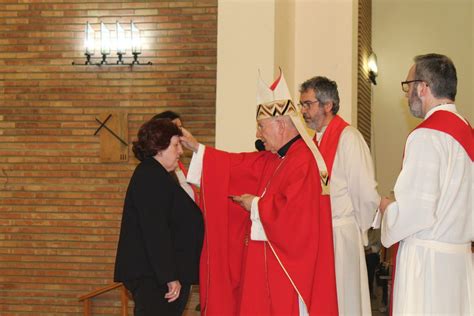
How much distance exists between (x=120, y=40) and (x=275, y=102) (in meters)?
3.42

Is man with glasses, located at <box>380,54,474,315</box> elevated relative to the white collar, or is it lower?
lower

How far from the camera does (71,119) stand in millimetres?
7047

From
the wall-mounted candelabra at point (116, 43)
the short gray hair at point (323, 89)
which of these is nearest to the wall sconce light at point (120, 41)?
the wall-mounted candelabra at point (116, 43)

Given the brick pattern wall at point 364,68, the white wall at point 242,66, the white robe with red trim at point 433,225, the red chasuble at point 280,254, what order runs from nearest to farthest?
the white robe with red trim at point 433,225, the red chasuble at point 280,254, the white wall at point 242,66, the brick pattern wall at point 364,68

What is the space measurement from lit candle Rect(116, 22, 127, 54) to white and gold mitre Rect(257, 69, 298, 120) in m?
3.23

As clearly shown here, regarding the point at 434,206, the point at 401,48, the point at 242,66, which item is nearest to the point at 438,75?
the point at 434,206

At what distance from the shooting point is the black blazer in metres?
3.75

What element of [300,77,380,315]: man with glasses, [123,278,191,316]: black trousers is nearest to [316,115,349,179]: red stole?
[300,77,380,315]: man with glasses

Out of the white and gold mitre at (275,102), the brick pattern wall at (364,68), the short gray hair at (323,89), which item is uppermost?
the brick pattern wall at (364,68)

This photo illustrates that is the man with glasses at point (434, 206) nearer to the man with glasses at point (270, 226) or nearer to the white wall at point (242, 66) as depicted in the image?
the man with glasses at point (270, 226)

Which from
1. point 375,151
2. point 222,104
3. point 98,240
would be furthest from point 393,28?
point 98,240

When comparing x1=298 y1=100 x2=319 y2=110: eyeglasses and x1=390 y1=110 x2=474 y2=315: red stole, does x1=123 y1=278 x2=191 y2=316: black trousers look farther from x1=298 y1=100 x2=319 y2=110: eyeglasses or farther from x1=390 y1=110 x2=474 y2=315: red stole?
x1=390 y1=110 x2=474 y2=315: red stole

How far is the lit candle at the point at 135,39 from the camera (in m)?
6.88

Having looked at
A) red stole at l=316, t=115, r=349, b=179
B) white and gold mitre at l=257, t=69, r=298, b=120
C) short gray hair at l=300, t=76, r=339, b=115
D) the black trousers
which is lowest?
the black trousers
